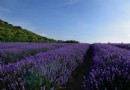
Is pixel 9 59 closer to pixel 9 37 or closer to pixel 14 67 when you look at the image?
pixel 14 67

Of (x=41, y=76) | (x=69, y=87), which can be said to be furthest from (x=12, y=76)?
(x=69, y=87)

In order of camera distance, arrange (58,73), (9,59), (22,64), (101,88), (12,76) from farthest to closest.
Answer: (9,59), (58,73), (22,64), (12,76), (101,88)

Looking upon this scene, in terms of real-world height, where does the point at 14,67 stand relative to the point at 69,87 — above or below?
above

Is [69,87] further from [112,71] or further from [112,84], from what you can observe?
[112,84]

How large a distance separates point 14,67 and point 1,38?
21.4 meters

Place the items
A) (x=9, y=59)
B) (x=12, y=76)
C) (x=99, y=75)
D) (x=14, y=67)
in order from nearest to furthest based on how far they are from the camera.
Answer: (x=99, y=75) < (x=12, y=76) < (x=14, y=67) < (x=9, y=59)

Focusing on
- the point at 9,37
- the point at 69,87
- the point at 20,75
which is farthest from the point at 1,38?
the point at 20,75

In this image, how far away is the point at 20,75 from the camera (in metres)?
4.52

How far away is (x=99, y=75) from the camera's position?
409 cm

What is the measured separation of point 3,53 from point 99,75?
6.12 m

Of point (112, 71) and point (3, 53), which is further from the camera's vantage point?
point (3, 53)

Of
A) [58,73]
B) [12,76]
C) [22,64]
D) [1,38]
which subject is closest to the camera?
[12,76]

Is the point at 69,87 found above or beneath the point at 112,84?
beneath

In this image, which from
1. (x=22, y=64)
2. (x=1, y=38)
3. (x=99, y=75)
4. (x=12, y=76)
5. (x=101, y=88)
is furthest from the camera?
(x=1, y=38)
